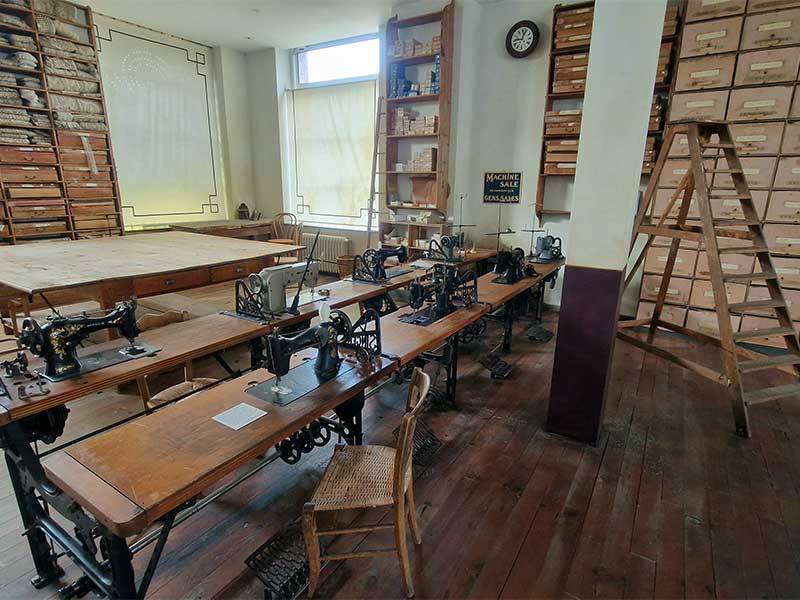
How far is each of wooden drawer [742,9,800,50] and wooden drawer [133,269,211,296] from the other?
4746 mm

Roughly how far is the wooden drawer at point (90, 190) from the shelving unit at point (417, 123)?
11.4 feet

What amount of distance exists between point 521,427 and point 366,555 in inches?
Result: 57.4

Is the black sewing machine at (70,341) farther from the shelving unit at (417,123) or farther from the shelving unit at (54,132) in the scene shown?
the shelving unit at (54,132)

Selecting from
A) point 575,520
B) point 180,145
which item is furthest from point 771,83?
point 180,145

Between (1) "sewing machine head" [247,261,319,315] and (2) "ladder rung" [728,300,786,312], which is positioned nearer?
(1) "sewing machine head" [247,261,319,315]

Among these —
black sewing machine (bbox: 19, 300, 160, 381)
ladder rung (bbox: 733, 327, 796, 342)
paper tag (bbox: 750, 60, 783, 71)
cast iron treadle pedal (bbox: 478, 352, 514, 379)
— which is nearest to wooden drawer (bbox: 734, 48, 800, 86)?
paper tag (bbox: 750, 60, 783, 71)

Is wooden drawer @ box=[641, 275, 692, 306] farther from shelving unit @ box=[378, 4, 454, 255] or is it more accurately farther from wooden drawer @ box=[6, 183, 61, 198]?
wooden drawer @ box=[6, 183, 61, 198]

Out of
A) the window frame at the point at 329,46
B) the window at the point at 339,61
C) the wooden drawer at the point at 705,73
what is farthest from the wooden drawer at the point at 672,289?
the window at the point at 339,61

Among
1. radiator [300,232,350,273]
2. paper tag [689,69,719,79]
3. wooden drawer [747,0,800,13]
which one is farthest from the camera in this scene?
radiator [300,232,350,273]

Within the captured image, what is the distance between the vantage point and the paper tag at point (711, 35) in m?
3.60

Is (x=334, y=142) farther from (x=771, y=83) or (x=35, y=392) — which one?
(x=35, y=392)

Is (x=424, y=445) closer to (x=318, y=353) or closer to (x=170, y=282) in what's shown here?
(x=318, y=353)

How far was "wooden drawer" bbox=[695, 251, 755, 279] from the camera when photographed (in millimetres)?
3770

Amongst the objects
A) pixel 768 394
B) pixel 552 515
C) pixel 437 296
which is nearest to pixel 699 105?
pixel 768 394
